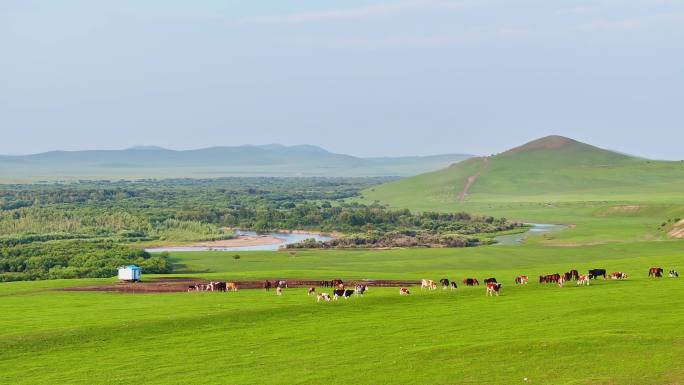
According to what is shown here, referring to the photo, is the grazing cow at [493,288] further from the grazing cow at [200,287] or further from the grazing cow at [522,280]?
the grazing cow at [200,287]

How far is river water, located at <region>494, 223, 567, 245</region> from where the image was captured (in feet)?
341

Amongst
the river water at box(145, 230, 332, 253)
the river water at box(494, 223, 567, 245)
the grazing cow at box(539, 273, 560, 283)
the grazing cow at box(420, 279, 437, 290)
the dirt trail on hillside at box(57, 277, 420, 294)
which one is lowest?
the river water at box(145, 230, 332, 253)

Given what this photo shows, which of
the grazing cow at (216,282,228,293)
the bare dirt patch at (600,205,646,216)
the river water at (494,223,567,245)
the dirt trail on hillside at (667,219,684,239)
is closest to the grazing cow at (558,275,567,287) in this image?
the grazing cow at (216,282,228,293)

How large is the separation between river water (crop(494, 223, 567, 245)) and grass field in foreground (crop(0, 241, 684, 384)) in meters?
56.4

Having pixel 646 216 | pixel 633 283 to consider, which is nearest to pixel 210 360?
pixel 633 283

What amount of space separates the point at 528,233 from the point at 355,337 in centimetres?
8530

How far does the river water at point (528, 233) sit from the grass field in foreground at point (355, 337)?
56379mm

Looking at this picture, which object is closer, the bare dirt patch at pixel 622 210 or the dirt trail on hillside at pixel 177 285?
the dirt trail on hillside at pixel 177 285

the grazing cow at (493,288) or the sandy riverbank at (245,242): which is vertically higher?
the grazing cow at (493,288)

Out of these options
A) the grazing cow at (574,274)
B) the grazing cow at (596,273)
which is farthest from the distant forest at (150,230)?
the grazing cow at (596,273)

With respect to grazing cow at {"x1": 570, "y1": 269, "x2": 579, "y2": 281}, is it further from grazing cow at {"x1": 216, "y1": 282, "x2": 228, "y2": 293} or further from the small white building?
the small white building

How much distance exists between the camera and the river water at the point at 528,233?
4097 inches

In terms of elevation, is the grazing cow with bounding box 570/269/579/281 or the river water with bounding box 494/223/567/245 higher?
the grazing cow with bounding box 570/269/579/281

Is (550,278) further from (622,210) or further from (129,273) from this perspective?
(622,210)
